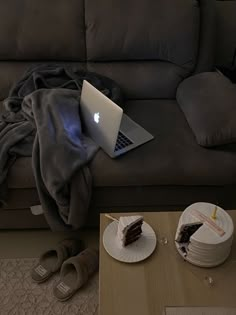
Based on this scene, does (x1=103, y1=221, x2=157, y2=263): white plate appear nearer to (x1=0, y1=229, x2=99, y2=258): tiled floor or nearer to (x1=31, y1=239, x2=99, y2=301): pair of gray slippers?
(x1=31, y1=239, x2=99, y2=301): pair of gray slippers

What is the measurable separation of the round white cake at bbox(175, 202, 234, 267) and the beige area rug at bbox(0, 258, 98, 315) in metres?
0.52

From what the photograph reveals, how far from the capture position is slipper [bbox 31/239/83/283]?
153 cm

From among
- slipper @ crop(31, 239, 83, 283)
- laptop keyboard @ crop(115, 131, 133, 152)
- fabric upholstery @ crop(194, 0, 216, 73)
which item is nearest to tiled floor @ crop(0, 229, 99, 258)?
slipper @ crop(31, 239, 83, 283)

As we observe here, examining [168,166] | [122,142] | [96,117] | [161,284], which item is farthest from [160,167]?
[161,284]

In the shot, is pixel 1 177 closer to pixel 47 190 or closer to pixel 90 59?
pixel 47 190

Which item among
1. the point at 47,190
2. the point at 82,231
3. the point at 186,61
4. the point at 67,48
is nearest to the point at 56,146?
the point at 47,190

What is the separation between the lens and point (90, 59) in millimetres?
1888

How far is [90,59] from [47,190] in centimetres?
76

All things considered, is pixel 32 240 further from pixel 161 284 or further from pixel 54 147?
pixel 161 284

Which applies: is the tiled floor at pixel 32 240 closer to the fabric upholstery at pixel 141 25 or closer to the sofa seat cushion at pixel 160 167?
the sofa seat cushion at pixel 160 167

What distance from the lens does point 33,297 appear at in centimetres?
147

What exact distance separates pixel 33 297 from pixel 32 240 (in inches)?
11.5

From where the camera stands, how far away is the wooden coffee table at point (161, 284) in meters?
1.02

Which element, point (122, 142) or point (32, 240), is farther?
point (32, 240)
